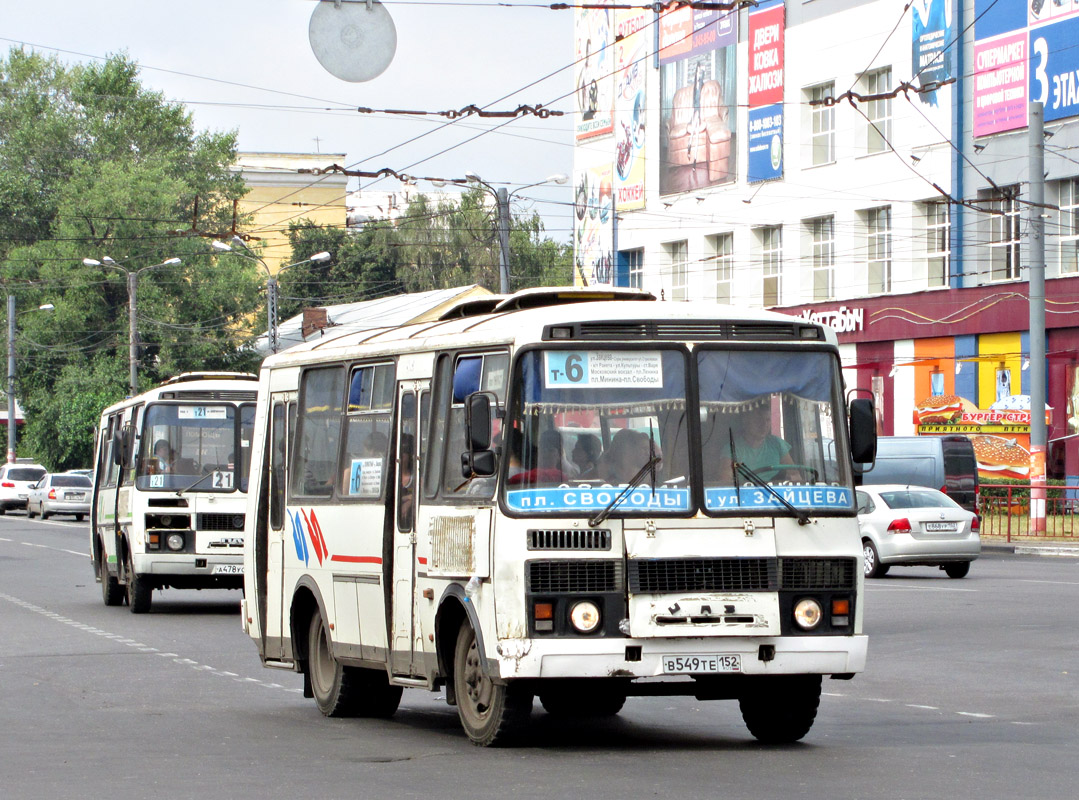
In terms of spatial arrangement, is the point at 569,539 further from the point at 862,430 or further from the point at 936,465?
the point at 936,465

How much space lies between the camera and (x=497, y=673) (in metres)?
9.32

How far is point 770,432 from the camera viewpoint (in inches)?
385

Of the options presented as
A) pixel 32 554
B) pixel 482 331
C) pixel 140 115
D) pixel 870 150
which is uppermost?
pixel 140 115

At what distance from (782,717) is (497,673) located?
5.85ft

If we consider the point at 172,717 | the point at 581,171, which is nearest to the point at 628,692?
the point at 172,717

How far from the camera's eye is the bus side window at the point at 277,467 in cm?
1256

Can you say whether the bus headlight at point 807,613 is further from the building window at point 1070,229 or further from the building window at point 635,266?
the building window at point 635,266

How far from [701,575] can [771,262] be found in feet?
148

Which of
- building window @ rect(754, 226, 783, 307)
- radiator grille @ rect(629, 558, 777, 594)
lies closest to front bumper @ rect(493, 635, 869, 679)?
radiator grille @ rect(629, 558, 777, 594)

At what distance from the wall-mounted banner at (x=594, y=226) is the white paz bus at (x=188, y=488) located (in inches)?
1539

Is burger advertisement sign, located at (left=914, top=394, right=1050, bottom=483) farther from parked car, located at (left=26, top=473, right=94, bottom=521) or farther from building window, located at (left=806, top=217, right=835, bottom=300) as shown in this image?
parked car, located at (left=26, top=473, right=94, bottom=521)

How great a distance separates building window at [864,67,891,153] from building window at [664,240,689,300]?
987cm

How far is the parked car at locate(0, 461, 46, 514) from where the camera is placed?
210 feet

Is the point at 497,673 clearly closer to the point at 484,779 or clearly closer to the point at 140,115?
the point at 484,779
